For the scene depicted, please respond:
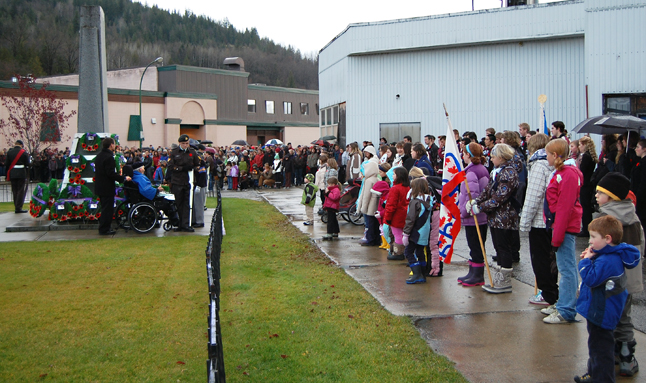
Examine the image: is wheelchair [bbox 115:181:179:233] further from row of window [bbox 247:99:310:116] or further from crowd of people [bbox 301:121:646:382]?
row of window [bbox 247:99:310:116]

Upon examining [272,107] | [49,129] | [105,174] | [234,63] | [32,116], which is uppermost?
[234,63]

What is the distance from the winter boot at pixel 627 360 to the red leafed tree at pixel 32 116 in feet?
122

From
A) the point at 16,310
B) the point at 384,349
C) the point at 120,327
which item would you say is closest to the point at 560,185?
the point at 384,349

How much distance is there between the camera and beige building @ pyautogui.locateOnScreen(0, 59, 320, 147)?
4472 centimetres

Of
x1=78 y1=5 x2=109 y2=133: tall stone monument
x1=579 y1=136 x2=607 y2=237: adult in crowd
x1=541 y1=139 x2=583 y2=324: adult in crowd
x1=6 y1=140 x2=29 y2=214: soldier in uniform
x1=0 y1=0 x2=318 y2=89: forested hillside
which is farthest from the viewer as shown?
x1=0 y1=0 x2=318 y2=89: forested hillside

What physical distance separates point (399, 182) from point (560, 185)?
3.20 metres

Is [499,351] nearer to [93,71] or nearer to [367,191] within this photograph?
[367,191]

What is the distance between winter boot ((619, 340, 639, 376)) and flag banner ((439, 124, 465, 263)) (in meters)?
3.33

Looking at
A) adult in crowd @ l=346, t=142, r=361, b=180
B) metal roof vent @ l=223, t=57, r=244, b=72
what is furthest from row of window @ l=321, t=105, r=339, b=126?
metal roof vent @ l=223, t=57, r=244, b=72

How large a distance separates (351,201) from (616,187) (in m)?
9.04

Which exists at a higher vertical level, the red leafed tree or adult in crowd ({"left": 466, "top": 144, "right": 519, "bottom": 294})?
the red leafed tree

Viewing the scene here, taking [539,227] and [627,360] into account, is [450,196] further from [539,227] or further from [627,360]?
[627,360]

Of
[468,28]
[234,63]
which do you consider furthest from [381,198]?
[234,63]

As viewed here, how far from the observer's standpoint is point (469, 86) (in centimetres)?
2141
